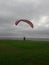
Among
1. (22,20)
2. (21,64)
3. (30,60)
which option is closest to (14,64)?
(21,64)

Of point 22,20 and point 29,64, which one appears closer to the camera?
point 29,64

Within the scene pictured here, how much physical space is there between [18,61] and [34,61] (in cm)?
159

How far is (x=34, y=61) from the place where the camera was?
18.4 meters

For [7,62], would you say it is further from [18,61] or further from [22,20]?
[22,20]

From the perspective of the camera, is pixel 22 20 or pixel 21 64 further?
pixel 22 20

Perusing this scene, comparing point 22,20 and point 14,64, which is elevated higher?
point 22,20

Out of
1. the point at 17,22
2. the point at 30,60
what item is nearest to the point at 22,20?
the point at 17,22

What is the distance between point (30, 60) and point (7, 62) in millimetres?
2469

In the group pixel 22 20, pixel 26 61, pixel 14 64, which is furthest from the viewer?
pixel 22 20

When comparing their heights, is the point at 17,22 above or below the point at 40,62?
above

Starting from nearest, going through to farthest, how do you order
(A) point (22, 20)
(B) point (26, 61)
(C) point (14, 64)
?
1. (C) point (14, 64)
2. (B) point (26, 61)
3. (A) point (22, 20)

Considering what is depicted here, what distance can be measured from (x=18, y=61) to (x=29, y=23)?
1374 centimetres

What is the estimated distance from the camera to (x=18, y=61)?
1831cm

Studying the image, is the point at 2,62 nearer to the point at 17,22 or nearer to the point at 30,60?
the point at 30,60
